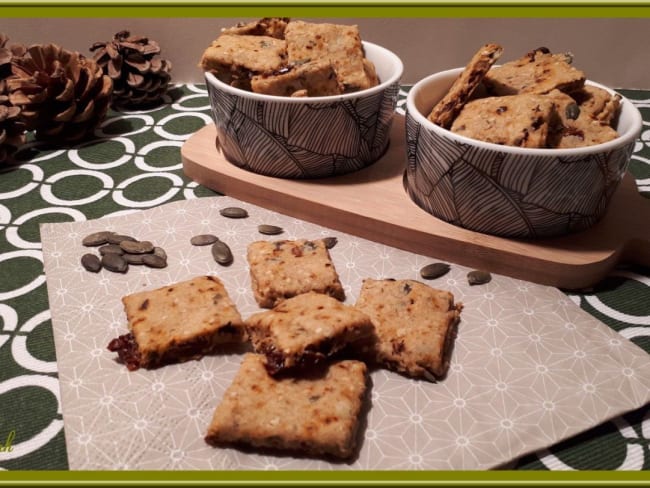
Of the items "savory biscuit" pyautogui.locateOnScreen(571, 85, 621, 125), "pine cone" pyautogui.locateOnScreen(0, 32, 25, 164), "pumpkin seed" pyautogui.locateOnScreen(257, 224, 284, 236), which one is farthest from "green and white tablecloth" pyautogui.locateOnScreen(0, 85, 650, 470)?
"savory biscuit" pyautogui.locateOnScreen(571, 85, 621, 125)

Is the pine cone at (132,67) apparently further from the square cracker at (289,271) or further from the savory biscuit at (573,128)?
the savory biscuit at (573,128)

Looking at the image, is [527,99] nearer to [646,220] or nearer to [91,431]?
[646,220]

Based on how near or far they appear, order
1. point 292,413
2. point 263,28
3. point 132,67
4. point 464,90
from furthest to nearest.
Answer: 1. point 132,67
2. point 263,28
3. point 464,90
4. point 292,413

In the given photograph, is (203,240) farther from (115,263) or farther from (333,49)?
(333,49)

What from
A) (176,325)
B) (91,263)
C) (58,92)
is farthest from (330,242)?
(58,92)

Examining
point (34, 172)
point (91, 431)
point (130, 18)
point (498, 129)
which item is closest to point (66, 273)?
point (91, 431)

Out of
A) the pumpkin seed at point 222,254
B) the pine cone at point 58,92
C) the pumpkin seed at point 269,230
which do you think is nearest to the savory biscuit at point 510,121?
the pumpkin seed at point 269,230

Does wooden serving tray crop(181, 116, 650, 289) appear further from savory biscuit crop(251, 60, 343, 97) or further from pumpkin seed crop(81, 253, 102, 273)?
pumpkin seed crop(81, 253, 102, 273)
